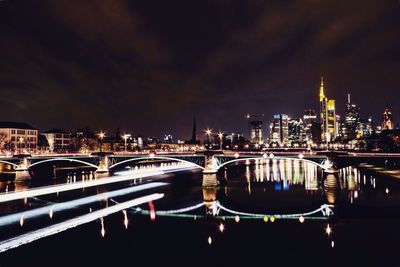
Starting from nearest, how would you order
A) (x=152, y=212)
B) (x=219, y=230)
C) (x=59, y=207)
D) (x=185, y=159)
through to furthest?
1. (x=219, y=230)
2. (x=152, y=212)
3. (x=59, y=207)
4. (x=185, y=159)

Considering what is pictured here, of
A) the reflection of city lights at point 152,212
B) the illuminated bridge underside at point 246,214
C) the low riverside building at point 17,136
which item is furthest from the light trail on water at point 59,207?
the low riverside building at point 17,136

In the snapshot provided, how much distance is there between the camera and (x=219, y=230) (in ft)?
97.8

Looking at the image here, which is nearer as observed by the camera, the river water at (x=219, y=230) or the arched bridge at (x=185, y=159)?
the river water at (x=219, y=230)

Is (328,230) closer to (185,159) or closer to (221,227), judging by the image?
(221,227)

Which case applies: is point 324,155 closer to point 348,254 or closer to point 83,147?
point 348,254

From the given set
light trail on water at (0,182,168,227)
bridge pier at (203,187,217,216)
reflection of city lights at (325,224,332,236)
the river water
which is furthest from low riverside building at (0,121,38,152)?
reflection of city lights at (325,224,332,236)

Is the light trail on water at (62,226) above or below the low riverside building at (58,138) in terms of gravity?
below

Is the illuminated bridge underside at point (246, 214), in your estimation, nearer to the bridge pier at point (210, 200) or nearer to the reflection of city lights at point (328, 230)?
the bridge pier at point (210, 200)

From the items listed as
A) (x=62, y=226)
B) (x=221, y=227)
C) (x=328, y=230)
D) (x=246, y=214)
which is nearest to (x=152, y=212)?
(x=62, y=226)

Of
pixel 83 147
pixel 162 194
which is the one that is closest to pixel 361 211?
pixel 162 194

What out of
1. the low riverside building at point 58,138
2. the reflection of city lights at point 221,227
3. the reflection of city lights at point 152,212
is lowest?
the reflection of city lights at point 221,227

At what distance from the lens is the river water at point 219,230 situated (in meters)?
22.6

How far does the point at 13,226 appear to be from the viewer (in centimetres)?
3150

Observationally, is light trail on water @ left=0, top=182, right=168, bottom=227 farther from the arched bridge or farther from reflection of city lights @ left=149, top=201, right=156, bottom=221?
reflection of city lights @ left=149, top=201, right=156, bottom=221
